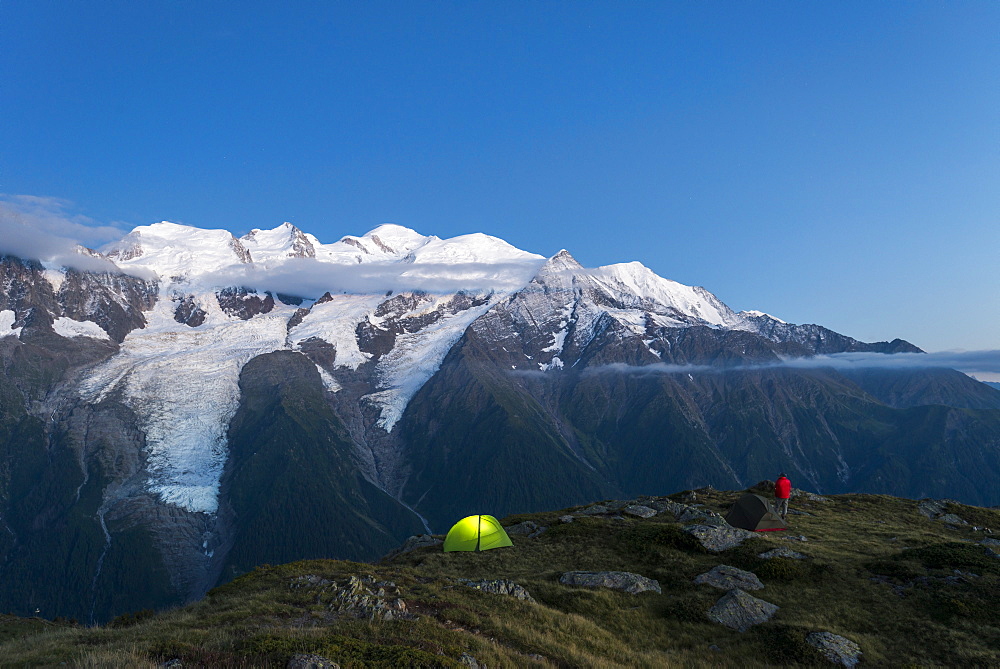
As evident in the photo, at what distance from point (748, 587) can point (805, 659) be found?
829cm

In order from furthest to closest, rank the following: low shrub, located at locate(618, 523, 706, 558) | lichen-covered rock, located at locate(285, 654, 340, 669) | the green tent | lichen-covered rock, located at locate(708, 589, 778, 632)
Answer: the green tent, low shrub, located at locate(618, 523, 706, 558), lichen-covered rock, located at locate(708, 589, 778, 632), lichen-covered rock, located at locate(285, 654, 340, 669)

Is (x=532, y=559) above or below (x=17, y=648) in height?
below

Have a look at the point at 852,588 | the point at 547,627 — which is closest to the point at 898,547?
the point at 852,588

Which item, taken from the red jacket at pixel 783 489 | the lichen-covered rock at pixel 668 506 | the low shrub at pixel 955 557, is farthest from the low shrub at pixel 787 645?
the lichen-covered rock at pixel 668 506

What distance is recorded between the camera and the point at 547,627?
25422mm

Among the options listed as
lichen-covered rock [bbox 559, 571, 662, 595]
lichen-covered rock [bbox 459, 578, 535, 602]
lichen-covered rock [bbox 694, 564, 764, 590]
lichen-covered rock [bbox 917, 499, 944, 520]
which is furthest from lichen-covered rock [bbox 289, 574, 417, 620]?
lichen-covered rock [bbox 917, 499, 944, 520]

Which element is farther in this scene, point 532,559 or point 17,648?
point 532,559

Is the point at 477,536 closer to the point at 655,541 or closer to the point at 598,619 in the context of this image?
the point at 655,541

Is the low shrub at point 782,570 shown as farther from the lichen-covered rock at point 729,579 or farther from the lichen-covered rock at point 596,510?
the lichen-covered rock at point 596,510

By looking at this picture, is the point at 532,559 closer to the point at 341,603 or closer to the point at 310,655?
the point at 341,603

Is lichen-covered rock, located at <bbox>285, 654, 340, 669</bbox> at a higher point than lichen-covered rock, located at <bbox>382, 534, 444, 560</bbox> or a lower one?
higher

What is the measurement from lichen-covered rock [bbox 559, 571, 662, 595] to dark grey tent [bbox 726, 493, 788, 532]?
53.7ft

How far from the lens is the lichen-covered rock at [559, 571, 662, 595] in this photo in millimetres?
32594

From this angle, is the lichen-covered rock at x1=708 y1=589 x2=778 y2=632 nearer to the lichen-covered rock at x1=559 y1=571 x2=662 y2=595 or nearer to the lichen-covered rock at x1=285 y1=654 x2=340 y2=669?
the lichen-covered rock at x1=559 y1=571 x2=662 y2=595
